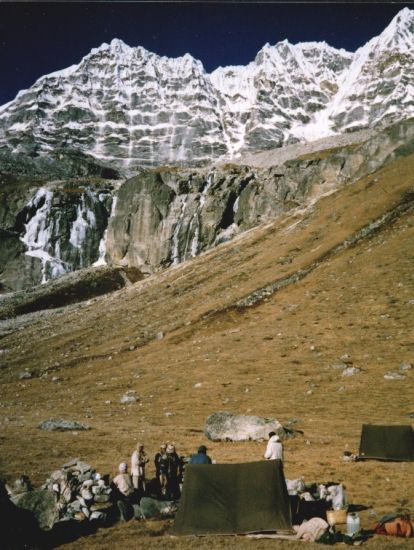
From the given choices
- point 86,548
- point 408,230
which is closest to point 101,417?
point 86,548

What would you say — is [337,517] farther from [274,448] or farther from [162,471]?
[162,471]

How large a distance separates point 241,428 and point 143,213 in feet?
472

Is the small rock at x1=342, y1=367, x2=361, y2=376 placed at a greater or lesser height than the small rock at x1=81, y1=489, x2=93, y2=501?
greater

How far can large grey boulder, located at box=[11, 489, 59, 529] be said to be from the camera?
16.1m

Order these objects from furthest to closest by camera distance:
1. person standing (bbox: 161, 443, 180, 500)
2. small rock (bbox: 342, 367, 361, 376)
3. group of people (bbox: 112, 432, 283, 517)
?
small rock (bbox: 342, 367, 361, 376)
person standing (bbox: 161, 443, 180, 500)
group of people (bbox: 112, 432, 283, 517)

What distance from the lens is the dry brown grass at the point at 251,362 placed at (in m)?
22.7

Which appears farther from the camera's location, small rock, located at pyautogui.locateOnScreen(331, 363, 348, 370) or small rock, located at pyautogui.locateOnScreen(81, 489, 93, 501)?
small rock, located at pyautogui.locateOnScreen(331, 363, 348, 370)

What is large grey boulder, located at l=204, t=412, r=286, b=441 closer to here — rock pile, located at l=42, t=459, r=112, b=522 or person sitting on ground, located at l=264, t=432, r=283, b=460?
person sitting on ground, located at l=264, t=432, r=283, b=460

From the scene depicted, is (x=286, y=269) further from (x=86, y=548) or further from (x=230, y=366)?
(x=86, y=548)

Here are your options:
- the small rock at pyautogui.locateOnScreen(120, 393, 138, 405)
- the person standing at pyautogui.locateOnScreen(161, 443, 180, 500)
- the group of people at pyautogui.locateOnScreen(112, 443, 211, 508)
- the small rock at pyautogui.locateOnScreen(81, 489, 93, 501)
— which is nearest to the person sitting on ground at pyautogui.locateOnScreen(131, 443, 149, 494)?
the group of people at pyautogui.locateOnScreen(112, 443, 211, 508)

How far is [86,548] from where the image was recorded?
14672 millimetres

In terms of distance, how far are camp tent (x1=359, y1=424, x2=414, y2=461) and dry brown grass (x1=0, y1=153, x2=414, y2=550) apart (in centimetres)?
89

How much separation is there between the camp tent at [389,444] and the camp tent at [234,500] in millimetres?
8346

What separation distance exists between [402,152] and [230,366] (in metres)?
62.2
